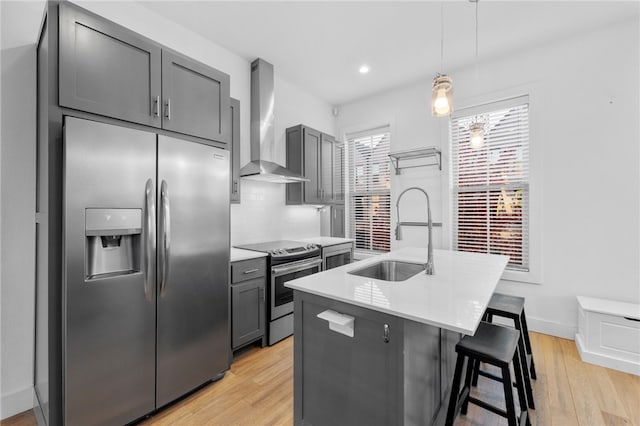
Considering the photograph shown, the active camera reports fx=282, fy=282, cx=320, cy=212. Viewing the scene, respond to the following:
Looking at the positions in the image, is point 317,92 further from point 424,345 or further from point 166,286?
point 424,345

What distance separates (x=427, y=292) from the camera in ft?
5.08

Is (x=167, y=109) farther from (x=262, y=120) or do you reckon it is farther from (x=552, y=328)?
(x=552, y=328)

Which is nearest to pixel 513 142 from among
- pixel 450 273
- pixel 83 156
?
pixel 450 273

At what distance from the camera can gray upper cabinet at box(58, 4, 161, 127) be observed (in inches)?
61.0

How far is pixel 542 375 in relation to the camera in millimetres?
2352

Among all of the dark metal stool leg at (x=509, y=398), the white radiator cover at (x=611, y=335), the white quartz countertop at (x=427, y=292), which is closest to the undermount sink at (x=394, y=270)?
the white quartz countertop at (x=427, y=292)

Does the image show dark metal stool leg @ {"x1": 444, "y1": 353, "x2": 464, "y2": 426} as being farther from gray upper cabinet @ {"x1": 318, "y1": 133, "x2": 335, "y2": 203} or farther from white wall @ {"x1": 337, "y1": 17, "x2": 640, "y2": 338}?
gray upper cabinet @ {"x1": 318, "y1": 133, "x2": 335, "y2": 203}

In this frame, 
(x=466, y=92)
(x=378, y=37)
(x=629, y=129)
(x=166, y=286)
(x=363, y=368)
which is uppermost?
(x=378, y=37)

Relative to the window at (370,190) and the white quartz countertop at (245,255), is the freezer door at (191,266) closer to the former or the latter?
the white quartz countertop at (245,255)

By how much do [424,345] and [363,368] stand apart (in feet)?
1.13

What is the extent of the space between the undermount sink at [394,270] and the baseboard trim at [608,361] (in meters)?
1.83

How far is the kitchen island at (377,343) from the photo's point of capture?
1275 millimetres

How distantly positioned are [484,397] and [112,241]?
2766mm

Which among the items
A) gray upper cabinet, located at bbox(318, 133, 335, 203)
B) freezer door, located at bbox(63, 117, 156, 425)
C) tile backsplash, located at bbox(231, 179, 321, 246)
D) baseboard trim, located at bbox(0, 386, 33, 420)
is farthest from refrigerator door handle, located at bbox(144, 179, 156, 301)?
gray upper cabinet, located at bbox(318, 133, 335, 203)
